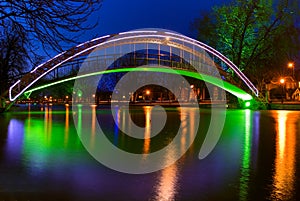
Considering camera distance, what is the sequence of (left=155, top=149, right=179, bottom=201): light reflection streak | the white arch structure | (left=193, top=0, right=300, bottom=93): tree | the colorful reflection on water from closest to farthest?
1. (left=155, top=149, right=179, bottom=201): light reflection streak
2. the colorful reflection on water
3. the white arch structure
4. (left=193, top=0, right=300, bottom=93): tree

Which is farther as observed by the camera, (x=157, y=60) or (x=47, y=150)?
(x=157, y=60)

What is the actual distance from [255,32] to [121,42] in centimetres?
2015

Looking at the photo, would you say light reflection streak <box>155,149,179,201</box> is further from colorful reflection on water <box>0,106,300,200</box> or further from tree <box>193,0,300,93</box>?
tree <box>193,0,300,93</box>

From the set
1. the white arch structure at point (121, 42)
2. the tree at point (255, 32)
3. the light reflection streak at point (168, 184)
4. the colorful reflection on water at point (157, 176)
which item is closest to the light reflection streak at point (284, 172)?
the colorful reflection on water at point (157, 176)

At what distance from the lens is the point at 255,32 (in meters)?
55.6

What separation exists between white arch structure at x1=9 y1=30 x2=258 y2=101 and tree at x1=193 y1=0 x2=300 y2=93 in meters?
4.42

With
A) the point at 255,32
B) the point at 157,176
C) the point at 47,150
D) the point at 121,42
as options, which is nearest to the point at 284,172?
the point at 157,176

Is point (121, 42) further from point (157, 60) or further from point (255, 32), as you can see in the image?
point (255, 32)

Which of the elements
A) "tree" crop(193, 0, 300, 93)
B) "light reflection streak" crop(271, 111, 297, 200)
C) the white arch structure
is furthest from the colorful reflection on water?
"tree" crop(193, 0, 300, 93)

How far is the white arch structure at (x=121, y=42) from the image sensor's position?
43094 mm

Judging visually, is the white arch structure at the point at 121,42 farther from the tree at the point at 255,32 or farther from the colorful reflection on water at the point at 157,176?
the colorful reflection on water at the point at 157,176

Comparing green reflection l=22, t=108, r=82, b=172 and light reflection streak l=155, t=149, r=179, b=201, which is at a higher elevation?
green reflection l=22, t=108, r=82, b=172

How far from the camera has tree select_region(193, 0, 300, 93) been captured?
176 ft

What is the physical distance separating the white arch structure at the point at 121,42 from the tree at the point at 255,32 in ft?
14.5
